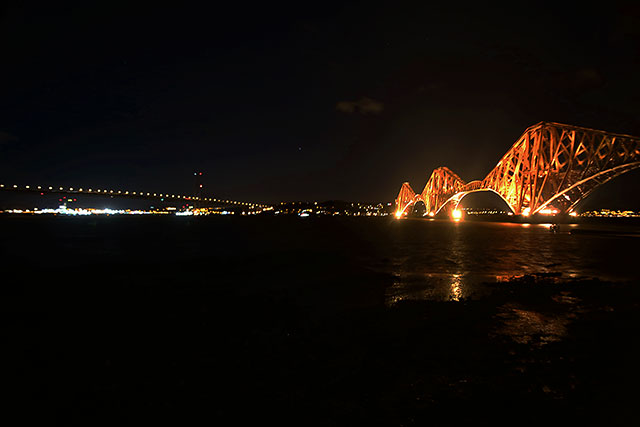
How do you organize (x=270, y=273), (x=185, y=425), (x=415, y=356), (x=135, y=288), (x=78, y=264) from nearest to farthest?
(x=185, y=425), (x=415, y=356), (x=135, y=288), (x=270, y=273), (x=78, y=264)

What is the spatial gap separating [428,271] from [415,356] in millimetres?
10488

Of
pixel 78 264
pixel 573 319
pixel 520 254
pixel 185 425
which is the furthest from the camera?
pixel 520 254

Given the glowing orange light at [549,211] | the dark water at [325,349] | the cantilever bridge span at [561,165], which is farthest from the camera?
the glowing orange light at [549,211]

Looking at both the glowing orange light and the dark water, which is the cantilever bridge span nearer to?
the glowing orange light

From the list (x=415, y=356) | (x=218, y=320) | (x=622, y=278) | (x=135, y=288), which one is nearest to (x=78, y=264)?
(x=135, y=288)

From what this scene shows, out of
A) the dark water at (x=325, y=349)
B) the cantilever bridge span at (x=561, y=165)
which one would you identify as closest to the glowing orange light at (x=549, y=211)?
the cantilever bridge span at (x=561, y=165)

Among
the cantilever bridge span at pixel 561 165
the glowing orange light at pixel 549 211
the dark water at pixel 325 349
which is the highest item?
the cantilever bridge span at pixel 561 165

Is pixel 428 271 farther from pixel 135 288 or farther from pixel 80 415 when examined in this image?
pixel 80 415

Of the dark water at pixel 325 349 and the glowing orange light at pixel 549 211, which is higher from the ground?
the glowing orange light at pixel 549 211

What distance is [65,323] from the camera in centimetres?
796

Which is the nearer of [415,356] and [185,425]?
[185,425]

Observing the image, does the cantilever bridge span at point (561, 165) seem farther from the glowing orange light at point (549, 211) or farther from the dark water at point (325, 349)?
the dark water at point (325, 349)

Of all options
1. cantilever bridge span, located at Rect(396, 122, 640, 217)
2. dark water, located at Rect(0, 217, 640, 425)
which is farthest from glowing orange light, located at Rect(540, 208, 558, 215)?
dark water, located at Rect(0, 217, 640, 425)

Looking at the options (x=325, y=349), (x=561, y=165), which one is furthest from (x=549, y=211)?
(x=325, y=349)
